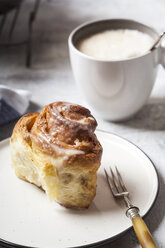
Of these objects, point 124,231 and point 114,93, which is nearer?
point 124,231

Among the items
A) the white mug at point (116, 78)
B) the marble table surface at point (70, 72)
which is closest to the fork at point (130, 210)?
the marble table surface at point (70, 72)

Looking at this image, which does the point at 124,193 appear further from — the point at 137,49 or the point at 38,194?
the point at 137,49

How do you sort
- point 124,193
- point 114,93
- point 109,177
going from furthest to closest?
point 114,93 < point 109,177 < point 124,193

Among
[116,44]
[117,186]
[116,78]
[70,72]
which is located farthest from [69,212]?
[70,72]

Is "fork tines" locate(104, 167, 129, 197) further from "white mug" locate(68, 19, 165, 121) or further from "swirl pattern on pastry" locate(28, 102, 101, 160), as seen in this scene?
"white mug" locate(68, 19, 165, 121)

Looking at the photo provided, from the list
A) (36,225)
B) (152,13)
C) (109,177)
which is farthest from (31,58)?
(36,225)

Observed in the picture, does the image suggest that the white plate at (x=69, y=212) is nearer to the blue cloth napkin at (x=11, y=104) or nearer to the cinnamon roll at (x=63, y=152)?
the cinnamon roll at (x=63, y=152)

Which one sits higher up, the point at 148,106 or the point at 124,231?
the point at 124,231
